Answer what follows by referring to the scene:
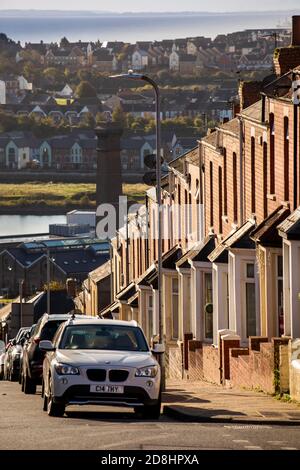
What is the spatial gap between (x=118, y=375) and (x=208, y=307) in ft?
60.6

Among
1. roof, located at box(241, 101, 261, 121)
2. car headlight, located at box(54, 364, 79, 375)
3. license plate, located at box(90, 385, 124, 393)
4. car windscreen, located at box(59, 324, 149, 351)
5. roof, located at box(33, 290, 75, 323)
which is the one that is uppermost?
roof, located at box(241, 101, 261, 121)

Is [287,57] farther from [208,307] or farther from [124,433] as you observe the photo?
[124,433]

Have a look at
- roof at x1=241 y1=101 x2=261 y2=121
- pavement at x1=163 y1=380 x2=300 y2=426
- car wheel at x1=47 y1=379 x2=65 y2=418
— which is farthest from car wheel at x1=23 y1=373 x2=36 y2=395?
roof at x1=241 y1=101 x2=261 y2=121

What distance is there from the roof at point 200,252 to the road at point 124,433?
57.0ft

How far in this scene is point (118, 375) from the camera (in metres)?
24.2

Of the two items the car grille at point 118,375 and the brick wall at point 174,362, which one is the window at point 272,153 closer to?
the brick wall at point 174,362

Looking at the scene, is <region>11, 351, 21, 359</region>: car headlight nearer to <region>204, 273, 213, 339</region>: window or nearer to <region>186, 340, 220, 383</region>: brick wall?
<region>186, 340, 220, 383</region>: brick wall

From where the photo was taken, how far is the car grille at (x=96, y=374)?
24.0 metres

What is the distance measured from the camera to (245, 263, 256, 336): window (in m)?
37.0

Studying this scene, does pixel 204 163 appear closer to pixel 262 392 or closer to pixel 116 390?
pixel 262 392

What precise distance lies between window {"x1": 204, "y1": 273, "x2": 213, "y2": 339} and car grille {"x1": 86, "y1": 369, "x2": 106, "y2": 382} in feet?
60.7

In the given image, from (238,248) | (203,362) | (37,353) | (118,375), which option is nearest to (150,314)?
(203,362)

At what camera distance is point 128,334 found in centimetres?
2591

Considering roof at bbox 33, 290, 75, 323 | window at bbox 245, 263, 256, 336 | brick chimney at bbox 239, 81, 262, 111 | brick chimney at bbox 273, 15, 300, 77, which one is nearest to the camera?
window at bbox 245, 263, 256, 336
